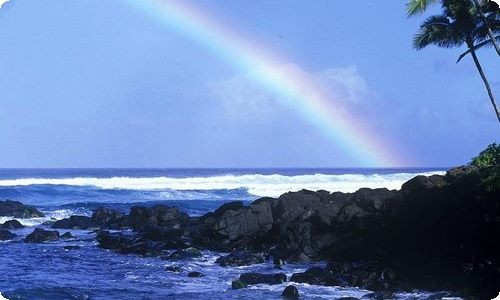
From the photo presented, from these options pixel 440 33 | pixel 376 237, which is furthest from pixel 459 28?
pixel 376 237

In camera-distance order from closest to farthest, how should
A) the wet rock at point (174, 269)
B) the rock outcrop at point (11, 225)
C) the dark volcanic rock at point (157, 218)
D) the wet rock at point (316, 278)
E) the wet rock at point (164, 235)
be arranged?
the wet rock at point (316, 278), the wet rock at point (174, 269), the wet rock at point (164, 235), the dark volcanic rock at point (157, 218), the rock outcrop at point (11, 225)

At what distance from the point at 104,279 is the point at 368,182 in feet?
161

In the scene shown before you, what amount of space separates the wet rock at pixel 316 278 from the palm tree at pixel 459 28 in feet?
35.0

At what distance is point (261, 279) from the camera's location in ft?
50.3

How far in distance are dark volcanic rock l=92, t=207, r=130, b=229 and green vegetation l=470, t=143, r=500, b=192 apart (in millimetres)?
16694

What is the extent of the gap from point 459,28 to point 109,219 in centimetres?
1896

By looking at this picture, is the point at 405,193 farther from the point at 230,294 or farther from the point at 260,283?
the point at 230,294

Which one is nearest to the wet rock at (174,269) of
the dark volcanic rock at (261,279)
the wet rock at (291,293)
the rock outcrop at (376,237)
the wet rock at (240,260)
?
the wet rock at (240,260)

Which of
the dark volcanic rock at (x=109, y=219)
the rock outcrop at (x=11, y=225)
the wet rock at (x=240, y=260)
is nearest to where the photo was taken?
the wet rock at (x=240, y=260)

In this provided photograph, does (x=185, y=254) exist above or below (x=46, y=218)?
below

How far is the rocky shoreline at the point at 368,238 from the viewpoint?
14898 mm

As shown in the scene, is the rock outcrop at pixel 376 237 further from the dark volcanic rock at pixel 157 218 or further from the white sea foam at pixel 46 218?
the white sea foam at pixel 46 218

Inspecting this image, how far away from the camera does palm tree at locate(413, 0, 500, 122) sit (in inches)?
889

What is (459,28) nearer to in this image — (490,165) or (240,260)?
(490,165)
